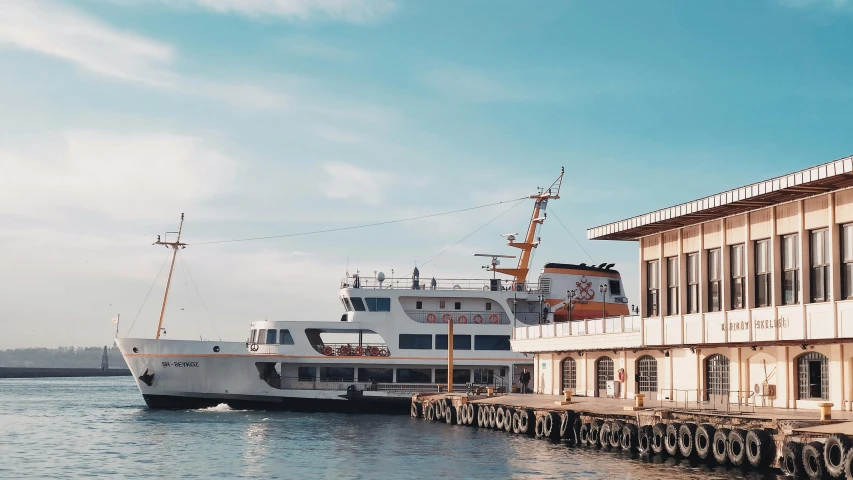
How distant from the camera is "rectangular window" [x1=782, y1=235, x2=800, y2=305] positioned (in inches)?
1174

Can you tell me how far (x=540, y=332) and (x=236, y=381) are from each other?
16.5 meters

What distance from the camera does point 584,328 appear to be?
4409 cm

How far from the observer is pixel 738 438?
26484 mm

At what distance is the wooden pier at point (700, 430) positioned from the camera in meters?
23.4

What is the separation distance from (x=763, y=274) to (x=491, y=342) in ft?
80.8

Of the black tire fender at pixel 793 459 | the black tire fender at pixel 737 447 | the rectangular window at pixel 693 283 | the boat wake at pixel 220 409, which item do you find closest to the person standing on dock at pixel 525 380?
the boat wake at pixel 220 409

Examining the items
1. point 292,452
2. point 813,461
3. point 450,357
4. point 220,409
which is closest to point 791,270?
point 813,461

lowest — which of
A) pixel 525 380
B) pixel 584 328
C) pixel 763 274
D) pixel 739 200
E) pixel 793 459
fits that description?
pixel 793 459

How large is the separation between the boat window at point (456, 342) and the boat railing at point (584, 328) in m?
3.42

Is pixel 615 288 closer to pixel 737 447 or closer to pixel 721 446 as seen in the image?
pixel 721 446

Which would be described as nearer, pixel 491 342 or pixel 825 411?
pixel 825 411

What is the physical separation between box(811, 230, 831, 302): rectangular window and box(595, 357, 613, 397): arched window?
15294 mm

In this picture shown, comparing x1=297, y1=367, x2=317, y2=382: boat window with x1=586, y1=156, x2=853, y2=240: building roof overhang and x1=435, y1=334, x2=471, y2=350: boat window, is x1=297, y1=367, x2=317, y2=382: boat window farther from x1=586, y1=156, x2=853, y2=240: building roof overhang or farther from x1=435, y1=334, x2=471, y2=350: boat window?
x1=586, y1=156, x2=853, y2=240: building roof overhang

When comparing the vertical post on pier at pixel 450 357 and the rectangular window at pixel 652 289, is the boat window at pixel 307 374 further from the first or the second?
the rectangular window at pixel 652 289
